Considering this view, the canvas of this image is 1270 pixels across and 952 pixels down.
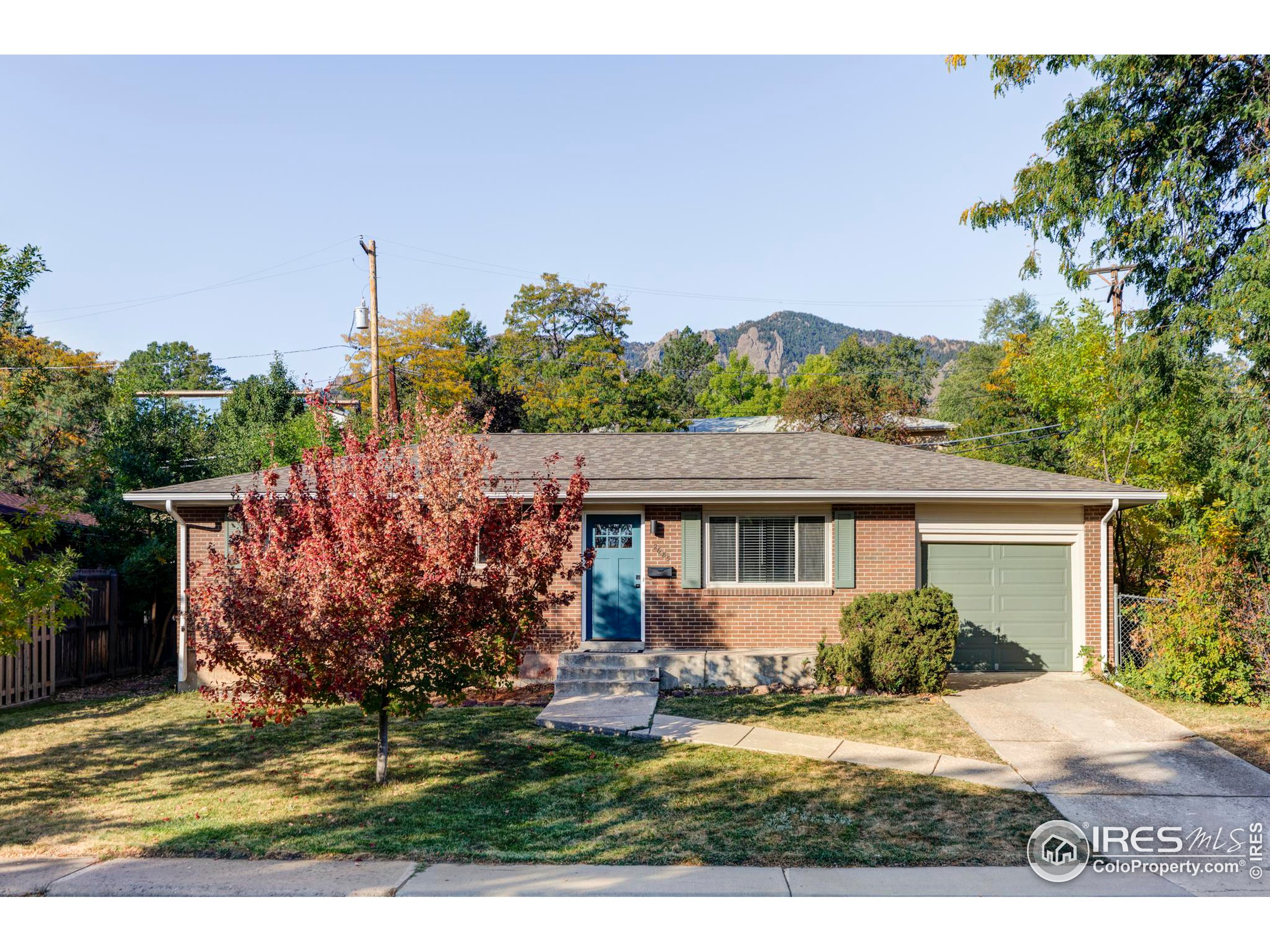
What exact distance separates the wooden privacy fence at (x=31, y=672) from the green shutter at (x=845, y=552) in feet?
35.8

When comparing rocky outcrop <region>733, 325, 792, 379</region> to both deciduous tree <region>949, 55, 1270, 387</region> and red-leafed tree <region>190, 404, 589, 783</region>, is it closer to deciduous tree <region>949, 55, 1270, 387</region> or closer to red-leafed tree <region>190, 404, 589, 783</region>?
deciduous tree <region>949, 55, 1270, 387</region>

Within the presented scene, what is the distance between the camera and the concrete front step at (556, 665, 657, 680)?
1207 centimetres

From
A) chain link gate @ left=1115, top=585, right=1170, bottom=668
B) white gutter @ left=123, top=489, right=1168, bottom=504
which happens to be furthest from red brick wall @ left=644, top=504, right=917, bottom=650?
chain link gate @ left=1115, top=585, right=1170, bottom=668

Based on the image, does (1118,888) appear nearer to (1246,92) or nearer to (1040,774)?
(1040,774)

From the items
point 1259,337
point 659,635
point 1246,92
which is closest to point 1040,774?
point 659,635

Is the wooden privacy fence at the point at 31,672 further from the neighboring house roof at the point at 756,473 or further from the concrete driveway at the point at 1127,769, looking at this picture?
the concrete driveway at the point at 1127,769

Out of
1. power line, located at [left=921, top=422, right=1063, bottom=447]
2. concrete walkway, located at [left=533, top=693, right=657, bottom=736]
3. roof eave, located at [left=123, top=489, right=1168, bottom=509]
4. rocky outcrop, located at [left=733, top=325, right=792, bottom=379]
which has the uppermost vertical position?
rocky outcrop, located at [left=733, top=325, right=792, bottom=379]

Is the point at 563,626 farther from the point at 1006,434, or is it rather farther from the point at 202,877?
the point at 1006,434

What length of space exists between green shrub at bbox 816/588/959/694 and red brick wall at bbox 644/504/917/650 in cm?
104

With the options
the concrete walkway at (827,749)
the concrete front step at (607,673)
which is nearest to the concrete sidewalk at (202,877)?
the concrete walkway at (827,749)

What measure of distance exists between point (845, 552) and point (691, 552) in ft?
7.32

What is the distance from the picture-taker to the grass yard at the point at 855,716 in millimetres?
9062

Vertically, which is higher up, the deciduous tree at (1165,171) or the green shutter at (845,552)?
the deciduous tree at (1165,171)

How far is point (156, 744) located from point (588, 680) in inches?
201
